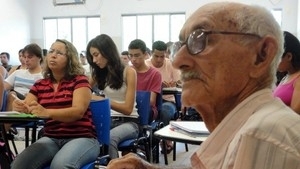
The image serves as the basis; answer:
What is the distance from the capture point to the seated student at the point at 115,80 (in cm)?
304

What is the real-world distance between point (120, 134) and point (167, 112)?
58.2 inches

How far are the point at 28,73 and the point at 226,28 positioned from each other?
3775 millimetres

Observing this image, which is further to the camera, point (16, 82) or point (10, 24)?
point (10, 24)

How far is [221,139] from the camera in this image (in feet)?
2.78

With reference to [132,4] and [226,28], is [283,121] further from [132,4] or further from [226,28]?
[132,4]

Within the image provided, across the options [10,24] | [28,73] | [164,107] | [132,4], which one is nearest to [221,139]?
[164,107]

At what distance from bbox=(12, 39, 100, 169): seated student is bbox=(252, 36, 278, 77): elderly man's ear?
58.4 inches

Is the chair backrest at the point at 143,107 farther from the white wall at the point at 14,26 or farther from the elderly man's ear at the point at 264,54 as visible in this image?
the white wall at the point at 14,26

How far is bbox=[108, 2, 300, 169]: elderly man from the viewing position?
82cm

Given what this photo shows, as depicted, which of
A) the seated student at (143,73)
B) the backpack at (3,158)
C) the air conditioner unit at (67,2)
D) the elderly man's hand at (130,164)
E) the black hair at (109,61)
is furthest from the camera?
the air conditioner unit at (67,2)

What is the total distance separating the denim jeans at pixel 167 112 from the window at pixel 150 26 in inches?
266

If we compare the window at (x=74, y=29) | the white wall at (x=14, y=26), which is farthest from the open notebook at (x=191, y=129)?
the white wall at (x=14, y=26)

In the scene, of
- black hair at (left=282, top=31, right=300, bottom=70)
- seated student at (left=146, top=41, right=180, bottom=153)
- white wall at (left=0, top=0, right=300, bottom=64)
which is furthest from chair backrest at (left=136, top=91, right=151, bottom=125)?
white wall at (left=0, top=0, right=300, bottom=64)

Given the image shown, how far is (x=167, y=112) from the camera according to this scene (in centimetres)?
423
